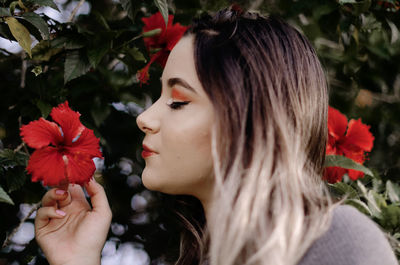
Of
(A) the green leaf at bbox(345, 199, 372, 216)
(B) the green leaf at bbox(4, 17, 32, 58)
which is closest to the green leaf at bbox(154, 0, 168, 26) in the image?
(B) the green leaf at bbox(4, 17, 32, 58)

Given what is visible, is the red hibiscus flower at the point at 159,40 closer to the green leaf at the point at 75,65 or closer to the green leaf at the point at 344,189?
the green leaf at the point at 75,65

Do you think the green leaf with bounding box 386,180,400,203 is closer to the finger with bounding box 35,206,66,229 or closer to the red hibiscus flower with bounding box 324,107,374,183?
the red hibiscus flower with bounding box 324,107,374,183

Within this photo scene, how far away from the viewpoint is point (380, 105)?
2.54m

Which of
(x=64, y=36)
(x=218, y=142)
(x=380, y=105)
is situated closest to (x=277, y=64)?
(x=218, y=142)

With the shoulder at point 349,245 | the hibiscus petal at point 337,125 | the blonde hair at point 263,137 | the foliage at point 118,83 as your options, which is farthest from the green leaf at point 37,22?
the hibiscus petal at point 337,125

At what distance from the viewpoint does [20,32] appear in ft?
3.74

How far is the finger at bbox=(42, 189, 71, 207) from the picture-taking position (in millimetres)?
1143

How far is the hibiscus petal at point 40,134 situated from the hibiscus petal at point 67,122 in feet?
0.05

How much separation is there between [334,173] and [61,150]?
0.79 metres

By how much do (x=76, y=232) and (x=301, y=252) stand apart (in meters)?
0.61

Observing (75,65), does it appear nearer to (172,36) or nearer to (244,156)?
(172,36)

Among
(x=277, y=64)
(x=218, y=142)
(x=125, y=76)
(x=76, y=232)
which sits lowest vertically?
(x=76, y=232)

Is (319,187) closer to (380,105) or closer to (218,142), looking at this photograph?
(218,142)

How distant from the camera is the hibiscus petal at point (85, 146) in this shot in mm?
1058
